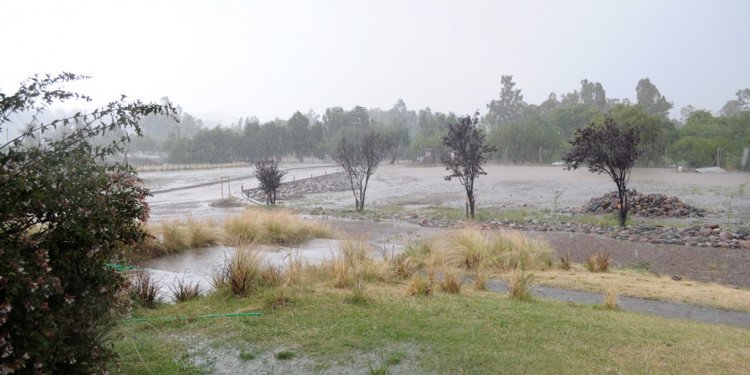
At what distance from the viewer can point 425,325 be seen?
4.50 meters

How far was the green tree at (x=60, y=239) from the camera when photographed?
92.3 inches

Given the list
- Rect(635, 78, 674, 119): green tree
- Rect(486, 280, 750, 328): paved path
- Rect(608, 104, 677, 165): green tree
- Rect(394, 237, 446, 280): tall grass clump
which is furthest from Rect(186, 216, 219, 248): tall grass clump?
Rect(635, 78, 674, 119): green tree

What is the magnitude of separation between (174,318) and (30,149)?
7.81 feet

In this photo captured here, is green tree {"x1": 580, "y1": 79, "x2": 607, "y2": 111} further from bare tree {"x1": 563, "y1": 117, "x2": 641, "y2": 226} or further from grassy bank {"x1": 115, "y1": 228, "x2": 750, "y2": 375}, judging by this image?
grassy bank {"x1": 115, "y1": 228, "x2": 750, "y2": 375}

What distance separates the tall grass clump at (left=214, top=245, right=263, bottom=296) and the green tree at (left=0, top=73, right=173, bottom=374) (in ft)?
7.95

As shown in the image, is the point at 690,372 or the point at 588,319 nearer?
the point at 690,372

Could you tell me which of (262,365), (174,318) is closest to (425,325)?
(262,365)

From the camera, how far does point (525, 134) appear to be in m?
63.0

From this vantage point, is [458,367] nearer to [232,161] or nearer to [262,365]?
[262,365]

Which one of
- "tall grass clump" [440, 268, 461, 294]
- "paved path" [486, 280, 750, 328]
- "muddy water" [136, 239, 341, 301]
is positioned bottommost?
"paved path" [486, 280, 750, 328]

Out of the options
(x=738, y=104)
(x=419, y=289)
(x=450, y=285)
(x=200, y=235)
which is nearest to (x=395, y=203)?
(x=200, y=235)

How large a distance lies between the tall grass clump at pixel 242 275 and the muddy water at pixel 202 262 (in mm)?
319

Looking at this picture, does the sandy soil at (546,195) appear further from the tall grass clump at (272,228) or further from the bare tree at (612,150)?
the tall grass clump at (272,228)

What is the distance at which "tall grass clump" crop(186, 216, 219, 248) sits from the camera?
10.0 meters
